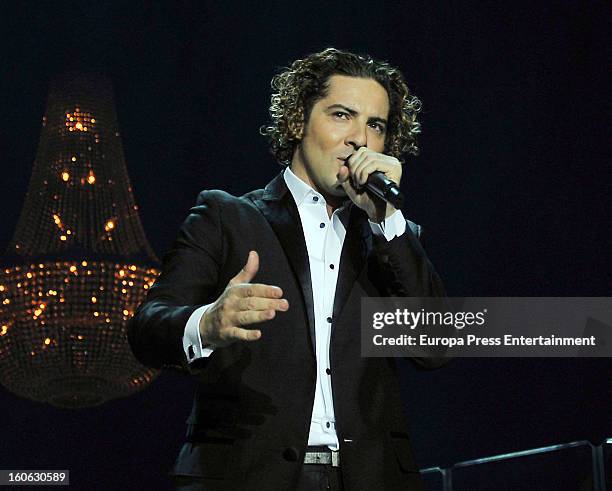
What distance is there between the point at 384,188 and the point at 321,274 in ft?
0.72

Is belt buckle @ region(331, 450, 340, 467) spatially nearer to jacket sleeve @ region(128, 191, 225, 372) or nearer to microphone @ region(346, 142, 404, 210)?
jacket sleeve @ region(128, 191, 225, 372)

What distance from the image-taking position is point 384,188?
172cm

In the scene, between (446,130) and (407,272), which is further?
(446,130)

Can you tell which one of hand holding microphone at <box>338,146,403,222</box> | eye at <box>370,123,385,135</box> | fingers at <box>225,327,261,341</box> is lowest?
fingers at <box>225,327,261,341</box>

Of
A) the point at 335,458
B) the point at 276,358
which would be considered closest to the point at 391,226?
the point at 276,358

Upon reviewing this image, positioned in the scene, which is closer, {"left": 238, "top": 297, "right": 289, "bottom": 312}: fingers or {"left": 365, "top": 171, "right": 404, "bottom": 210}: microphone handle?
{"left": 238, "top": 297, "right": 289, "bottom": 312}: fingers

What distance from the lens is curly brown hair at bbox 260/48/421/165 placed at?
2.22 metres

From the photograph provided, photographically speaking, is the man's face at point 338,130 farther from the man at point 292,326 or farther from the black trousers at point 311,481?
the black trousers at point 311,481

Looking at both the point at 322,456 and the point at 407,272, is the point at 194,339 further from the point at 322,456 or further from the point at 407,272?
the point at 407,272

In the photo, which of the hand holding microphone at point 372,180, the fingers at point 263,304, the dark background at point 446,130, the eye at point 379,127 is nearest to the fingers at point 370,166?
the hand holding microphone at point 372,180

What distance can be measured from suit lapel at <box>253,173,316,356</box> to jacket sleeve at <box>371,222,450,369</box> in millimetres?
147

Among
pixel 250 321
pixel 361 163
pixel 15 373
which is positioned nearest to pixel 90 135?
pixel 15 373

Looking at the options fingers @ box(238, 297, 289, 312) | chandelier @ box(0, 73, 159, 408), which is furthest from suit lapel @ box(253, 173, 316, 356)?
→ chandelier @ box(0, 73, 159, 408)

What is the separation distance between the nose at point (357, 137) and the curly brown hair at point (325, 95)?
0.18 metres
